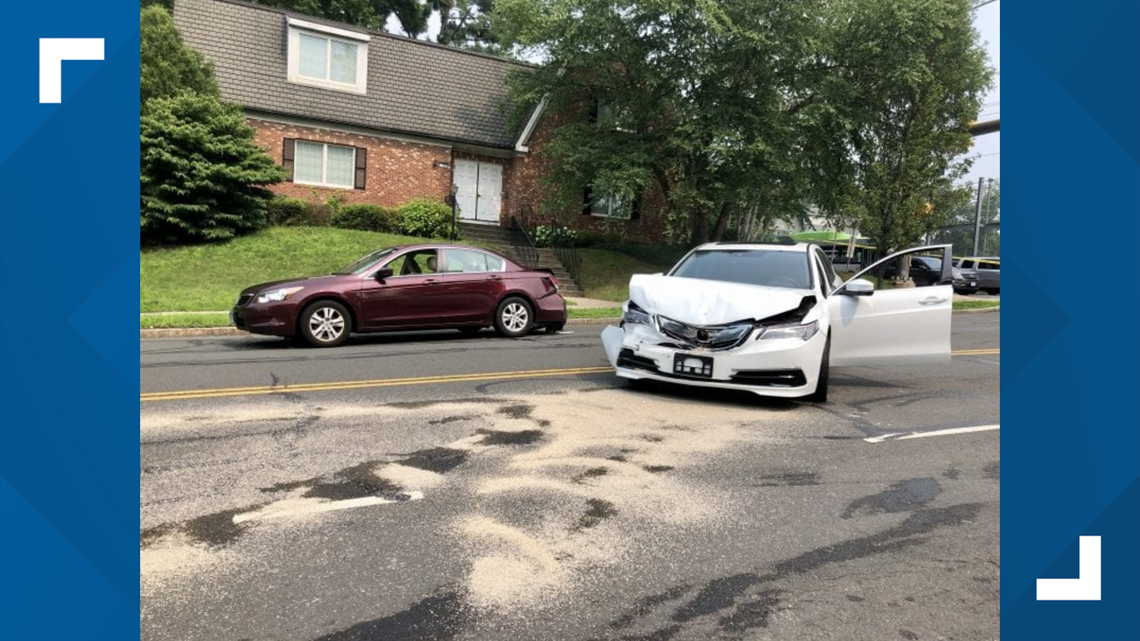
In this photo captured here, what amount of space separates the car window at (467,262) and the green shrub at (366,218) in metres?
10.7

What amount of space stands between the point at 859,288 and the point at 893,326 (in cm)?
67

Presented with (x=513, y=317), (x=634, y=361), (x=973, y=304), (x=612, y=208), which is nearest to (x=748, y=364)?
(x=634, y=361)

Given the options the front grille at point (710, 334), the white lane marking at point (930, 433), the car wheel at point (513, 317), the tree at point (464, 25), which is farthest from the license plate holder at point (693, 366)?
the tree at point (464, 25)

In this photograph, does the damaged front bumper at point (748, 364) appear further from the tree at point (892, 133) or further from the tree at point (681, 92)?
the tree at point (892, 133)

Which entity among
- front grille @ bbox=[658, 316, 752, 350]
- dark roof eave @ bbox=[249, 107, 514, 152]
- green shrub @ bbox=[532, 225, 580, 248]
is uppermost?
dark roof eave @ bbox=[249, 107, 514, 152]

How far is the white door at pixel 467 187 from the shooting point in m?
25.2

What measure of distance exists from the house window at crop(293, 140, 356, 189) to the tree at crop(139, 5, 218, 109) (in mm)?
3703

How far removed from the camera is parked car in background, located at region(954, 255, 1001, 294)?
32.3 meters

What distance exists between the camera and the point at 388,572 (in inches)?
136

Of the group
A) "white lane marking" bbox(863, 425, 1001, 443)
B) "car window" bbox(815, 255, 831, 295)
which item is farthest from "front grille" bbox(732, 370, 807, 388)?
"car window" bbox(815, 255, 831, 295)

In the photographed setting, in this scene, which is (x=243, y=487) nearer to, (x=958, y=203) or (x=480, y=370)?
(x=480, y=370)

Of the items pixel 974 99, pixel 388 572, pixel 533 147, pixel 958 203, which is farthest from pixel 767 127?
pixel 388 572

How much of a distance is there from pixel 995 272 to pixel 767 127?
17.5m

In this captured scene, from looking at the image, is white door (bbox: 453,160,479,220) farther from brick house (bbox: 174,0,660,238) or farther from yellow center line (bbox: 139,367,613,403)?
yellow center line (bbox: 139,367,613,403)
